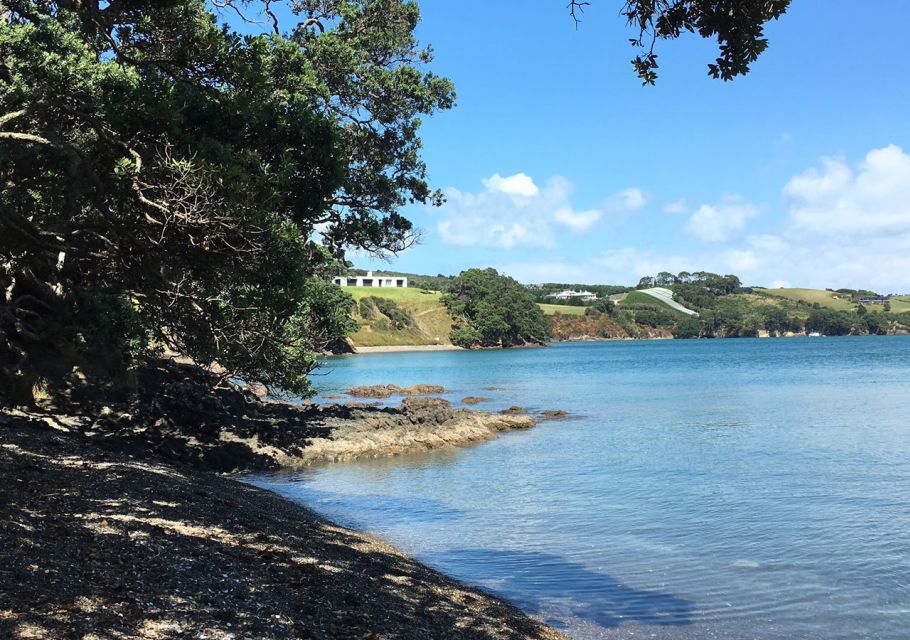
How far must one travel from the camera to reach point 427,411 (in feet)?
108

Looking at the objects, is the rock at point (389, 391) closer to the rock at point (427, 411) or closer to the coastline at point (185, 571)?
the rock at point (427, 411)

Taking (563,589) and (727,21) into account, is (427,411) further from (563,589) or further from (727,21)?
(727,21)

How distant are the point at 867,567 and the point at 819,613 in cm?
294

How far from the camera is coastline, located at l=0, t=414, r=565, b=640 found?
6.46 metres

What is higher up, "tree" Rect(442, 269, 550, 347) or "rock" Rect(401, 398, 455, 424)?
"tree" Rect(442, 269, 550, 347)

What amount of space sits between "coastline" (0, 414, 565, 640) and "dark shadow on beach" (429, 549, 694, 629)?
82cm

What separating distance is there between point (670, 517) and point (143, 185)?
1400 centimetres

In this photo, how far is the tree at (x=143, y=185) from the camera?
960 cm

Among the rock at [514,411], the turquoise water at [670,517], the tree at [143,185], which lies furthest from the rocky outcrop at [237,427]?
the rock at [514,411]

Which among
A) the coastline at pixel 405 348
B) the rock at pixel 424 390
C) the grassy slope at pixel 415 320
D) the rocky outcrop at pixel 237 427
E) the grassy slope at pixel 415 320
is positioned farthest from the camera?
the grassy slope at pixel 415 320

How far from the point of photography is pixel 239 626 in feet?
22.4

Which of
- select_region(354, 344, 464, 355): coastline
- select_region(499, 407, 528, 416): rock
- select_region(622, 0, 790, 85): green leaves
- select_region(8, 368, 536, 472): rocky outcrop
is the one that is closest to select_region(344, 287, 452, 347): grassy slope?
select_region(354, 344, 464, 355): coastline

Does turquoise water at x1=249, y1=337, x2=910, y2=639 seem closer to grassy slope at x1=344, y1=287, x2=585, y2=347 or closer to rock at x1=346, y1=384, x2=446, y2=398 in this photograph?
rock at x1=346, y1=384, x2=446, y2=398

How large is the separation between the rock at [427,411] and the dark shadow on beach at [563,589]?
17446 millimetres
